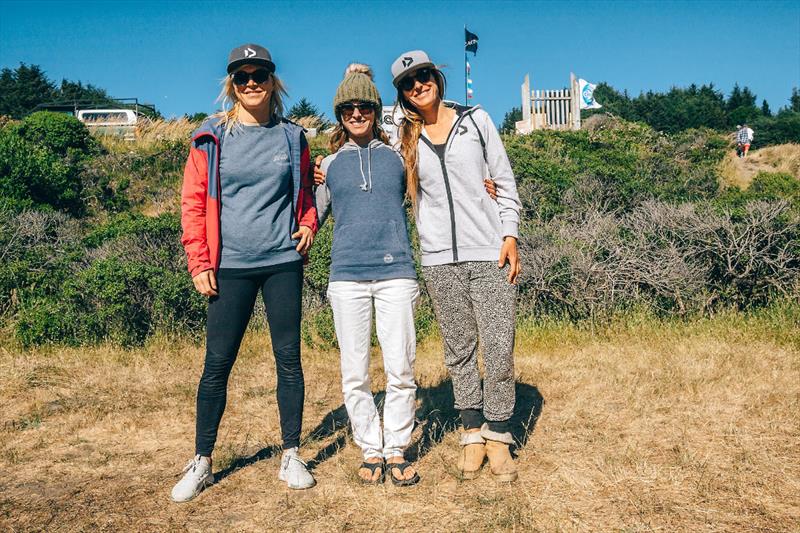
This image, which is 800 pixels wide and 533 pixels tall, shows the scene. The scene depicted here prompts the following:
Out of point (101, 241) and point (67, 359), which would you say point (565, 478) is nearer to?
point (67, 359)

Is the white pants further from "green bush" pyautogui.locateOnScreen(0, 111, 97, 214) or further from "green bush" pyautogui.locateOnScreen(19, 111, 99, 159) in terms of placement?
"green bush" pyautogui.locateOnScreen(19, 111, 99, 159)

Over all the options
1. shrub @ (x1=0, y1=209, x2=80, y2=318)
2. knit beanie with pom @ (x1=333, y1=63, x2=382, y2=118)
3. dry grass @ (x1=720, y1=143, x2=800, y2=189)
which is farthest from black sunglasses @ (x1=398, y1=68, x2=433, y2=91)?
dry grass @ (x1=720, y1=143, x2=800, y2=189)

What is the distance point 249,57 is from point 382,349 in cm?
155

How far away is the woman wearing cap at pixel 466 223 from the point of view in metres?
3.34

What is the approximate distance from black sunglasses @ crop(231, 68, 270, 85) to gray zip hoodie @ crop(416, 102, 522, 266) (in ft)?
2.74

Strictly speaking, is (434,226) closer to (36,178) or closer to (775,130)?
(36,178)

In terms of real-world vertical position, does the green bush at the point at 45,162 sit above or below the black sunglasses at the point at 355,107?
above

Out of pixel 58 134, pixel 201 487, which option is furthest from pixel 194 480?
pixel 58 134

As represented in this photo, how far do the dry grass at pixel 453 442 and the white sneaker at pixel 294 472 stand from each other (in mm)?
47

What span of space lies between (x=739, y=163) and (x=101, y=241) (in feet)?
46.0

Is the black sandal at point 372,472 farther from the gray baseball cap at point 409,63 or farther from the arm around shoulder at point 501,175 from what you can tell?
the gray baseball cap at point 409,63

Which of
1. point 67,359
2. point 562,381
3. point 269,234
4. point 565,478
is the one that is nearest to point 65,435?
point 67,359

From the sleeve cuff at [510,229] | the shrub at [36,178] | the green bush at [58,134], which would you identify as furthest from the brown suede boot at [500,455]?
the green bush at [58,134]

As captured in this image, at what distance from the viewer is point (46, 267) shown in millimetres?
7535
